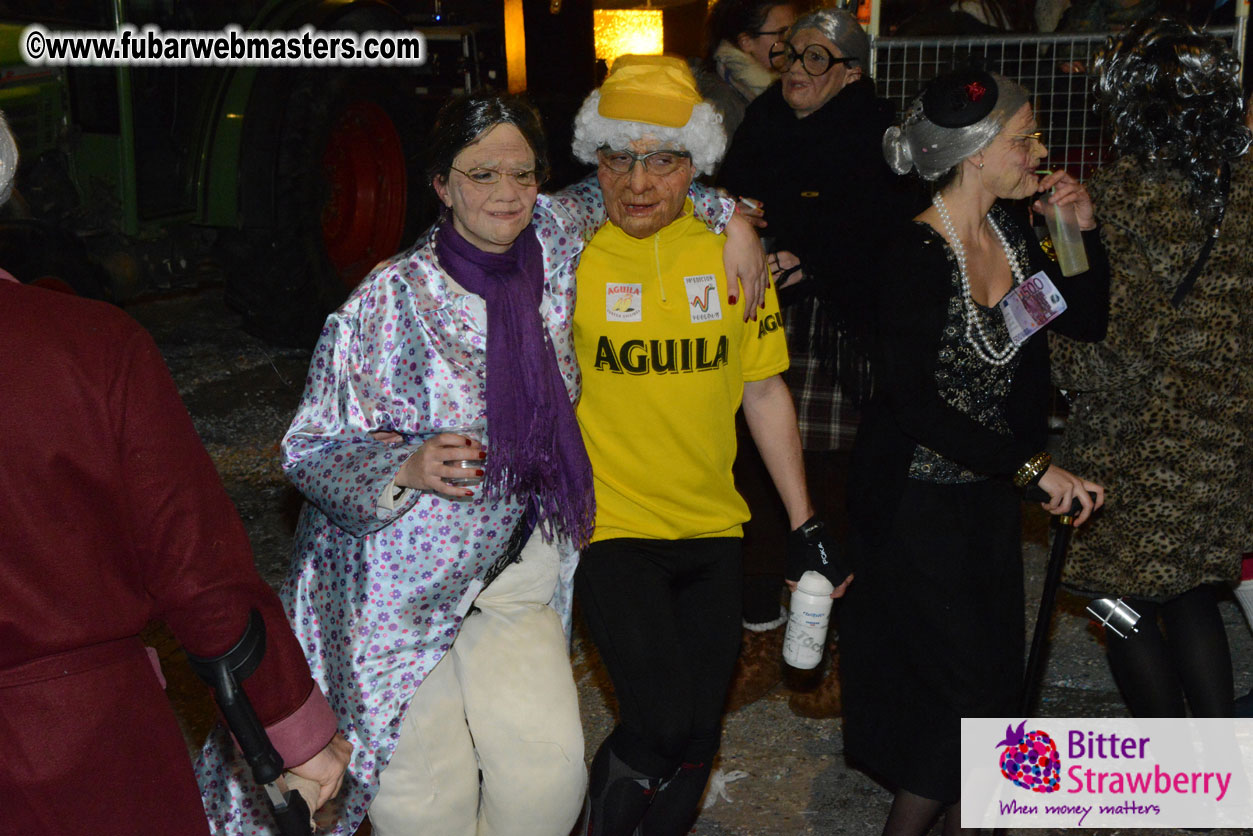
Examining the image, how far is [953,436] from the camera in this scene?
321 centimetres

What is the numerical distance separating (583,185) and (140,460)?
1756 mm

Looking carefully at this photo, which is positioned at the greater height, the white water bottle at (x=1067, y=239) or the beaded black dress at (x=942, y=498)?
the white water bottle at (x=1067, y=239)

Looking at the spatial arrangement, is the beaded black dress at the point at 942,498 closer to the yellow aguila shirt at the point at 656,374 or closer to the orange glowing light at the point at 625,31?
the yellow aguila shirt at the point at 656,374

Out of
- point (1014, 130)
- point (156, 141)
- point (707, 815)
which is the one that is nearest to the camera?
point (1014, 130)

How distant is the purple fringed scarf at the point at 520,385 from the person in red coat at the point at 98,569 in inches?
36.0

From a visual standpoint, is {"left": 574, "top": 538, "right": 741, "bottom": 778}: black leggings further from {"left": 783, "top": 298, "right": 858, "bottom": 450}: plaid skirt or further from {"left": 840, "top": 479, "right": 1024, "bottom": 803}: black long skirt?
{"left": 783, "top": 298, "right": 858, "bottom": 450}: plaid skirt

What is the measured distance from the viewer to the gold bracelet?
3238 mm

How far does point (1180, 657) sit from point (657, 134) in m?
2.08

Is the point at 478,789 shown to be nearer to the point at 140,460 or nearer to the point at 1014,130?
the point at 140,460

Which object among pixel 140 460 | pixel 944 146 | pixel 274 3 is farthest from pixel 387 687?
pixel 274 3

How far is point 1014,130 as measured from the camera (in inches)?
130

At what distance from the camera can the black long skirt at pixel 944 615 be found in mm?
3322

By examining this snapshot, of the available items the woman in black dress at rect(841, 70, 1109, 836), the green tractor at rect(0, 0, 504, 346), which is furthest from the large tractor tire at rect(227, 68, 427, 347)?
the woman in black dress at rect(841, 70, 1109, 836)

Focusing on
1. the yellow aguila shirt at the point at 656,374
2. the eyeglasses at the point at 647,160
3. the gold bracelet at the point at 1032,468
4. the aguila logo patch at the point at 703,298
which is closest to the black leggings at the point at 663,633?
the yellow aguila shirt at the point at 656,374
